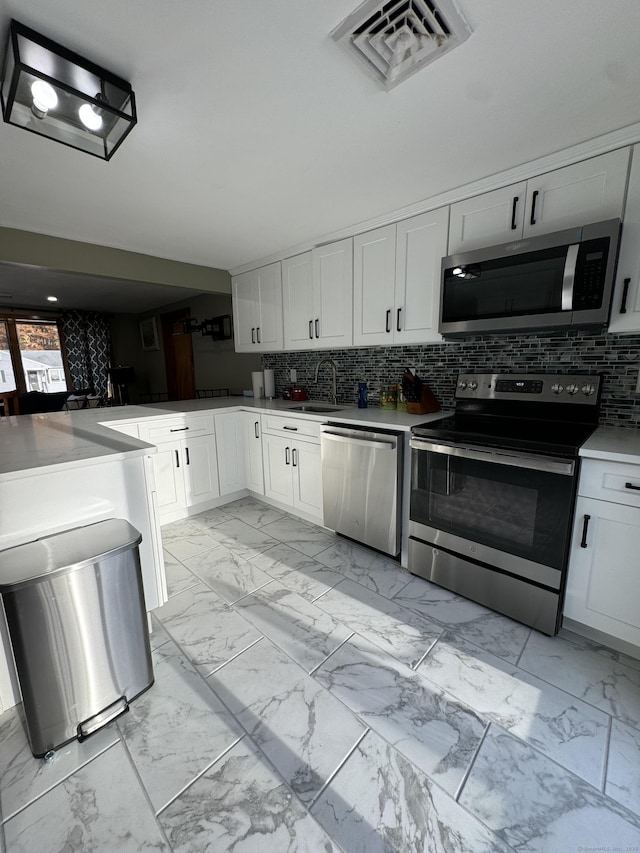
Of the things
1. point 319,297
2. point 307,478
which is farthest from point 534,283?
point 307,478

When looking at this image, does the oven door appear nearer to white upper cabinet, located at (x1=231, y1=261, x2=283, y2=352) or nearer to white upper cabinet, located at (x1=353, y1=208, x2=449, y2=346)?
white upper cabinet, located at (x1=353, y1=208, x2=449, y2=346)

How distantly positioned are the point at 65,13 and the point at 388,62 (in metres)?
0.93

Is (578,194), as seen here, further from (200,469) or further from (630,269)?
(200,469)

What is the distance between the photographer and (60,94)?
1.20 meters

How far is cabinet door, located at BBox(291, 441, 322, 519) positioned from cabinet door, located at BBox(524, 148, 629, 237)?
6.11ft

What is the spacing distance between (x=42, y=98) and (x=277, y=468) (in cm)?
241

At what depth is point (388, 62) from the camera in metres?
1.16


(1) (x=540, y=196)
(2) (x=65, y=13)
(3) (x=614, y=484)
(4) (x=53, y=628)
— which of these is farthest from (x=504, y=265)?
(4) (x=53, y=628)

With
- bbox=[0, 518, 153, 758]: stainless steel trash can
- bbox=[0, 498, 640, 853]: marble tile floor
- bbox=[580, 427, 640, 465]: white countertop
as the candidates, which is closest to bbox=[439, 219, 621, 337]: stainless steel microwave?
bbox=[580, 427, 640, 465]: white countertop

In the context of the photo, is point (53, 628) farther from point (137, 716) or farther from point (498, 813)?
point (498, 813)

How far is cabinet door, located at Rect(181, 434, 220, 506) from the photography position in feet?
9.73

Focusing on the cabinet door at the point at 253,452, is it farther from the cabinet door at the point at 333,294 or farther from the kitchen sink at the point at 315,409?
the cabinet door at the point at 333,294

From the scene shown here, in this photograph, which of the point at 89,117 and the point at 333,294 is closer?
the point at 89,117

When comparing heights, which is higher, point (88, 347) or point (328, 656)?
point (88, 347)
